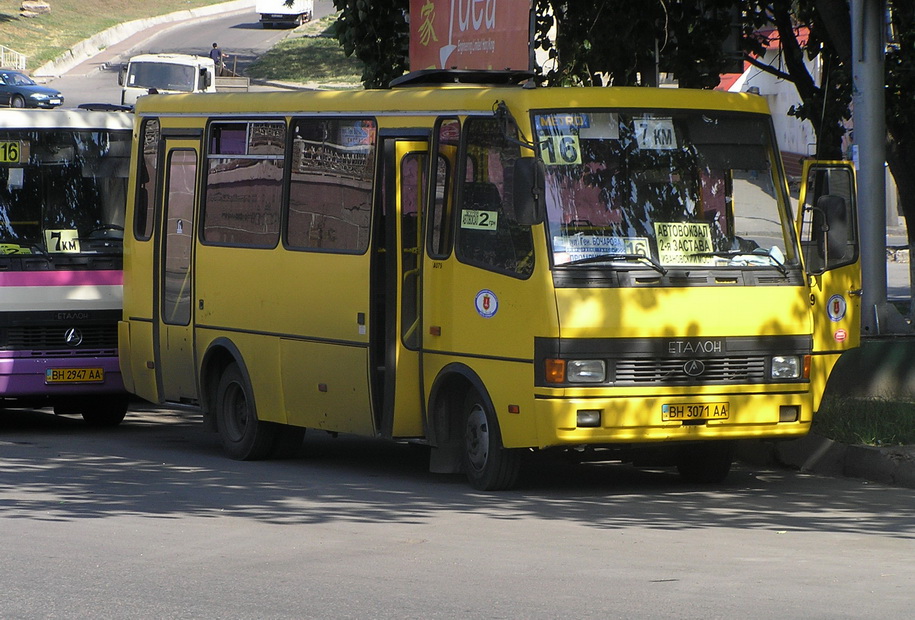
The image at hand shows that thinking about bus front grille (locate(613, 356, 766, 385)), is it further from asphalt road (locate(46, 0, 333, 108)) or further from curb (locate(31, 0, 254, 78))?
curb (locate(31, 0, 254, 78))

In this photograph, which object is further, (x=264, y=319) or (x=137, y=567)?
(x=264, y=319)

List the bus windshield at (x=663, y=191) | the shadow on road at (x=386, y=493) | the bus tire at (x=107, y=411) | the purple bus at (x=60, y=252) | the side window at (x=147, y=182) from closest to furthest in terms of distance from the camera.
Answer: the shadow on road at (x=386, y=493) → the bus windshield at (x=663, y=191) → the side window at (x=147, y=182) → the purple bus at (x=60, y=252) → the bus tire at (x=107, y=411)

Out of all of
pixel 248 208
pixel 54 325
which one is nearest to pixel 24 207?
pixel 54 325

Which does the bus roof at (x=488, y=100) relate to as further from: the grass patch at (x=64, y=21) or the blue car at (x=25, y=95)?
the grass patch at (x=64, y=21)

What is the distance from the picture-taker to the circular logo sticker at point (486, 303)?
10.4m

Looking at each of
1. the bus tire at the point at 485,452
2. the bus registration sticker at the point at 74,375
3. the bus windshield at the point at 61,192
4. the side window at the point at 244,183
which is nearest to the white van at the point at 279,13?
the bus windshield at the point at 61,192

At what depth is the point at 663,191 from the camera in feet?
34.0

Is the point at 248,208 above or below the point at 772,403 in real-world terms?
above

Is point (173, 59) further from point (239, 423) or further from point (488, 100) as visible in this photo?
point (488, 100)

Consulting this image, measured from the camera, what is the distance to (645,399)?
10102mm

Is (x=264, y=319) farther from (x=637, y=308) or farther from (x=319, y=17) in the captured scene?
(x=319, y=17)

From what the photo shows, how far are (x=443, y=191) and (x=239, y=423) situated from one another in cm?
323

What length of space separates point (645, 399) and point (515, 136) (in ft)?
5.96

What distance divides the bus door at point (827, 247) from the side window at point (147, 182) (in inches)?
219
